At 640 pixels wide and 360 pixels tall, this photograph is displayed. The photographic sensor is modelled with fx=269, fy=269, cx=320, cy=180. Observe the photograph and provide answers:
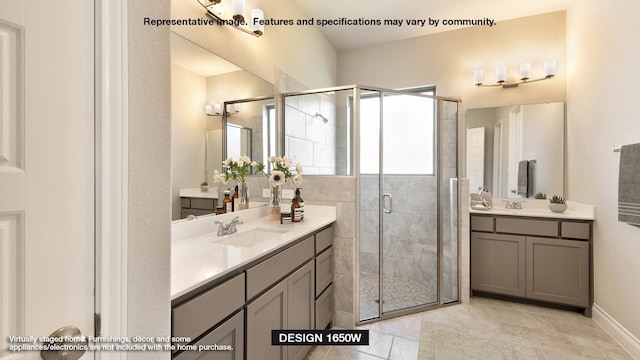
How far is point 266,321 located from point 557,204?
2.86 m

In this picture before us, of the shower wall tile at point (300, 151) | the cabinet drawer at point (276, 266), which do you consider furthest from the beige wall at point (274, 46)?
the cabinet drawer at point (276, 266)

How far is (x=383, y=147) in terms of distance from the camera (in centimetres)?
252

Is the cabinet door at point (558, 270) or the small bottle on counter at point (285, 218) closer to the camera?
the small bottle on counter at point (285, 218)

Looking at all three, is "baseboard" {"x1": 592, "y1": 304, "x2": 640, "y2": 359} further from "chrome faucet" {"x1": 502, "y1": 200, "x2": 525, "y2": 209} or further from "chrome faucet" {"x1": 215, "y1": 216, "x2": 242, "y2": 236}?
"chrome faucet" {"x1": 215, "y1": 216, "x2": 242, "y2": 236}

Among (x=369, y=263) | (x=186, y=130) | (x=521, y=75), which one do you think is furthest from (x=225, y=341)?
(x=521, y=75)

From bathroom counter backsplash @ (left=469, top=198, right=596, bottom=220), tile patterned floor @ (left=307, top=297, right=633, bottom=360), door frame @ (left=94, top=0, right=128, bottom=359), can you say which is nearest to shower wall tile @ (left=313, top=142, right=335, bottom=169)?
tile patterned floor @ (left=307, top=297, right=633, bottom=360)

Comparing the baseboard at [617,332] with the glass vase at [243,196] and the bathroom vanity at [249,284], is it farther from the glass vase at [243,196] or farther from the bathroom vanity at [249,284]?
the glass vase at [243,196]

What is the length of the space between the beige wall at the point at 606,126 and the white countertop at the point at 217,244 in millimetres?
2144

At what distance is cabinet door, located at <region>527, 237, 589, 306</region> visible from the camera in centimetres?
238

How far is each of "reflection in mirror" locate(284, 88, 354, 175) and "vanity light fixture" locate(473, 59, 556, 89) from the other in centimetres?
174

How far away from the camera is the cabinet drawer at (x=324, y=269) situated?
1915mm

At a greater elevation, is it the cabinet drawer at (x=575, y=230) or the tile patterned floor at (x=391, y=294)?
the cabinet drawer at (x=575, y=230)

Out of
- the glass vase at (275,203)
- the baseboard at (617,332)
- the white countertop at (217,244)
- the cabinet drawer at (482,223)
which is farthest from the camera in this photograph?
the cabinet drawer at (482,223)

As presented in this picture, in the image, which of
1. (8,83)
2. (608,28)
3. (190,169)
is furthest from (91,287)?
(608,28)
